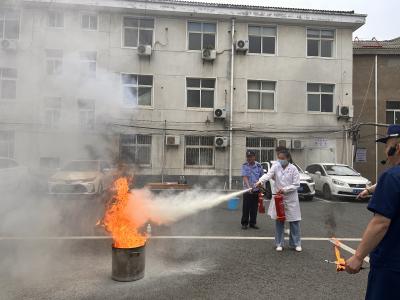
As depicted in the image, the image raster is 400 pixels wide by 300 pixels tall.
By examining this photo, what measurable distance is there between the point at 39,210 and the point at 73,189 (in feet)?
6.05

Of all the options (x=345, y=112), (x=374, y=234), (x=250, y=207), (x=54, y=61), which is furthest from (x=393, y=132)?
(x=345, y=112)

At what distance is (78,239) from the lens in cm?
737

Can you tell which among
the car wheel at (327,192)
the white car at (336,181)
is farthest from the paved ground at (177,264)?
the car wheel at (327,192)

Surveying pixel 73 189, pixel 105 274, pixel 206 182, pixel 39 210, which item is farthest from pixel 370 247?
pixel 206 182

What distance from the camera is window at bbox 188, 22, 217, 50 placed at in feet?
65.1

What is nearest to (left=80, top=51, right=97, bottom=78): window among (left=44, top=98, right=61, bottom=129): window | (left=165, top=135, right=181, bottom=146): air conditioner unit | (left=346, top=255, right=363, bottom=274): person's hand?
(left=44, top=98, right=61, bottom=129): window

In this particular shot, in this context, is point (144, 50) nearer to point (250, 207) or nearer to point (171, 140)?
point (171, 140)

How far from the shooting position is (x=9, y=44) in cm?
691

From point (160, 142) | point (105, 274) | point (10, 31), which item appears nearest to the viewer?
point (105, 274)

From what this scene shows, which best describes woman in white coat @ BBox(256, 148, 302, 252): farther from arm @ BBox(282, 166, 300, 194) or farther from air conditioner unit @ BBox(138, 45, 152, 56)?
air conditioner unit @ BBox(138, 45, 152, 56)

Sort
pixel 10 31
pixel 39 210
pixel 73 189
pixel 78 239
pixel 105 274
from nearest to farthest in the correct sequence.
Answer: pixel 105 274
pixel 10 31
pixel 78 239
pixel 39 210
pixel 73 189

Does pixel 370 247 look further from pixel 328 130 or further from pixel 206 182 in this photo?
pixel 328 130

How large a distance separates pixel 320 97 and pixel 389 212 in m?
19.2

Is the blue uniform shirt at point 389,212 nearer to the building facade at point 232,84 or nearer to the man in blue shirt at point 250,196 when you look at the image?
the man in blue shirt at point 250,196
